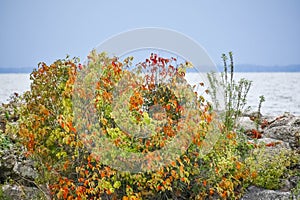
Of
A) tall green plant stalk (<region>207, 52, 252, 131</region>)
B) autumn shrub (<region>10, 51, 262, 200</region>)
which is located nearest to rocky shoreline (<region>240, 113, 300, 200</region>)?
autumn shrub (<region>10, 51, 262, 200</region>)

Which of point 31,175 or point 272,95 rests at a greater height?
point 31,175

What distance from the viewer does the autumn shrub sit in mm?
3979

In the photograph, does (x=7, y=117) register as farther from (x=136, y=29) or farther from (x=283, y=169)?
(x=283, y=169)

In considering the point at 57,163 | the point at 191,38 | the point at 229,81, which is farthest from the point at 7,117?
the point at 191,38

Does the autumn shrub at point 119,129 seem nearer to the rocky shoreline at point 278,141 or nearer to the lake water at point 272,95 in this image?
the rocky shoreline at point 278,141

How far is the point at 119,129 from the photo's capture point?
3.97m

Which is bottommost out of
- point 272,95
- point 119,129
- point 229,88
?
point 272,95

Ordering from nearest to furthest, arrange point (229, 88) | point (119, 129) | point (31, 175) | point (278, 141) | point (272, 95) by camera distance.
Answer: point (119, 129)
point (31, 175)
point (229, 88)
point (278, 141)
point (272, 95)

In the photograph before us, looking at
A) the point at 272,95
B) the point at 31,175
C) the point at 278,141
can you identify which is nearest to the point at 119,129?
the point at 31,175

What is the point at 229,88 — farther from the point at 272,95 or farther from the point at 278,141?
the point at 272,95

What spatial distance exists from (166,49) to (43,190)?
2379 mm

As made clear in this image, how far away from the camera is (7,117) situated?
7.71 m

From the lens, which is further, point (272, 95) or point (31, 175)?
point (272, 95)

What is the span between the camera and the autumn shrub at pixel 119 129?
3.98m
